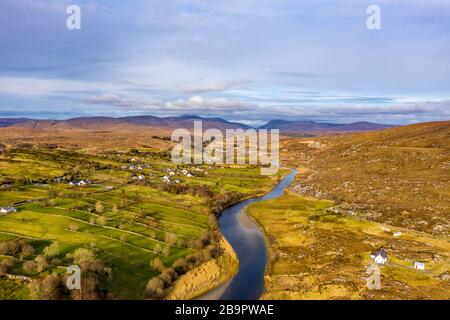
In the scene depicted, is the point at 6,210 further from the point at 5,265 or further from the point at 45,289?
the point at 45,289

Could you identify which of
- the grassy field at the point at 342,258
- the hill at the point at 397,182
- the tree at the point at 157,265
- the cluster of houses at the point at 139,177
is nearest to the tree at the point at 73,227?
the tree at the point at 157,265

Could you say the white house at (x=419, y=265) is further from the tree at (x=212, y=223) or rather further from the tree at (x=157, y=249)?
the tree at (x=157, y=249)

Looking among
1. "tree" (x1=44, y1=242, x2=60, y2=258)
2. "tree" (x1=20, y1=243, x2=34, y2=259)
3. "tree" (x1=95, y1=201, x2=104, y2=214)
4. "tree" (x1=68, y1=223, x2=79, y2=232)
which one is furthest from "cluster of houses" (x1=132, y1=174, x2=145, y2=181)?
"tree" (x1=20, y1=243, x2=34, y2=259)

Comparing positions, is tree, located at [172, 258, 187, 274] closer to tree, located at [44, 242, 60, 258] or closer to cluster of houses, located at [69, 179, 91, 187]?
tree, located at [44, 242, 60, 258]

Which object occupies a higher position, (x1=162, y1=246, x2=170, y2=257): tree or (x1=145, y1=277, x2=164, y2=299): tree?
(x1=162, y1=246, x2=170, y2=257): tree

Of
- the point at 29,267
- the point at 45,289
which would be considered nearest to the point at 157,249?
the point at 29,267
